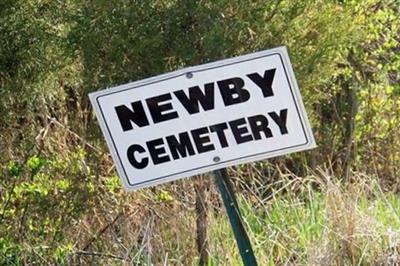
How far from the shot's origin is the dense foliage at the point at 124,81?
4961 millimetres

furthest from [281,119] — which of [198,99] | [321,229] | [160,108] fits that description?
[321,229]

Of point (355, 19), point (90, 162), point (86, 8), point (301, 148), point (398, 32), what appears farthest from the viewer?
point (398, 32)

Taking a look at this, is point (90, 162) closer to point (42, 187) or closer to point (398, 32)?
point (42, 187)

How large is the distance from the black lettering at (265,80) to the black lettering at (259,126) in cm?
9

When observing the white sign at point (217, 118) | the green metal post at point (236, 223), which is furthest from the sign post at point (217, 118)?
the green metal post at point (236, 223)

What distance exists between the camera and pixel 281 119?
3.36m

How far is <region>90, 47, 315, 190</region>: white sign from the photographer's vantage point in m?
3.36

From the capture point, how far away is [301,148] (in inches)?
132

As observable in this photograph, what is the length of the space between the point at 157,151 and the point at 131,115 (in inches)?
6.5

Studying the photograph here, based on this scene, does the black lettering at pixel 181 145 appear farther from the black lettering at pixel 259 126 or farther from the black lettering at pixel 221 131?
the black lettering at pixel 259 126

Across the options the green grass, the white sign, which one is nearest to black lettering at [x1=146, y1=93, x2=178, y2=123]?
the white sign

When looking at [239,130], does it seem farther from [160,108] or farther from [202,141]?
[160,108]

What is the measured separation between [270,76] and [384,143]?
5001 millimetres

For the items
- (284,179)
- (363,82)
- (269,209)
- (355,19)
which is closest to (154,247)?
(269,209)
